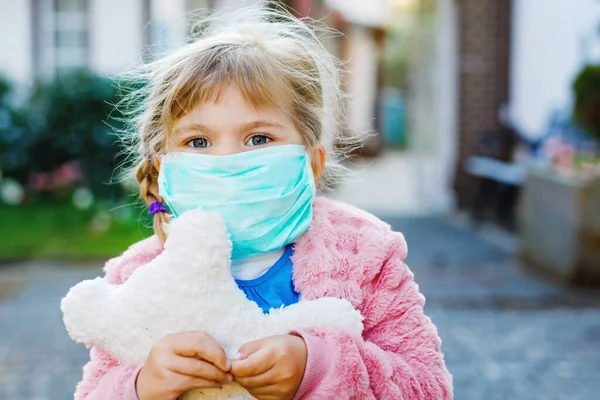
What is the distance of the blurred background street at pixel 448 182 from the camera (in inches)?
204

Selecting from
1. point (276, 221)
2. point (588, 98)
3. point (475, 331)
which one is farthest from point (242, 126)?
point (588, 98)

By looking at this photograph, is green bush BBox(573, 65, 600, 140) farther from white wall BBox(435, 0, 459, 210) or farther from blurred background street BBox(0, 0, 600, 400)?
white wall BBox(435, 0, 459, 210)

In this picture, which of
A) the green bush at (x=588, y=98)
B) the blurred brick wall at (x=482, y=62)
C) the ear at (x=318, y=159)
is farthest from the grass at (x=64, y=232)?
the ear at (x=318, y=159)

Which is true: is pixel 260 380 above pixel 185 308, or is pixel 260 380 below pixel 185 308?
below

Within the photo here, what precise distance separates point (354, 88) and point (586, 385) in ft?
63.7

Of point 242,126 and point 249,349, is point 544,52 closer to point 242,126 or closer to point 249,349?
point 242,126

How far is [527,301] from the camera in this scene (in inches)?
250

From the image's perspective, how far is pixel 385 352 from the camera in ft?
5.72

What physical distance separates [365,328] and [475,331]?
12.9 ft

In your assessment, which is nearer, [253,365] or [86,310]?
[253,365]

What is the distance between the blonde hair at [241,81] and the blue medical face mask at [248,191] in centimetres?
9

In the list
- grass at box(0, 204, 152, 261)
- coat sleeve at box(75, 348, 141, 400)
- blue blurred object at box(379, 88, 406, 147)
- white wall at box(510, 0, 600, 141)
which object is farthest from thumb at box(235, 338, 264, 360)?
blue blurred object at box(379, 88, 406, 147)

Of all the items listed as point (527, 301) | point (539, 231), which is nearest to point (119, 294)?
point (527, 301)

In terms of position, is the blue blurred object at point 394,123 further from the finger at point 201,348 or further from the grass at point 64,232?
the finger at point 201,348
